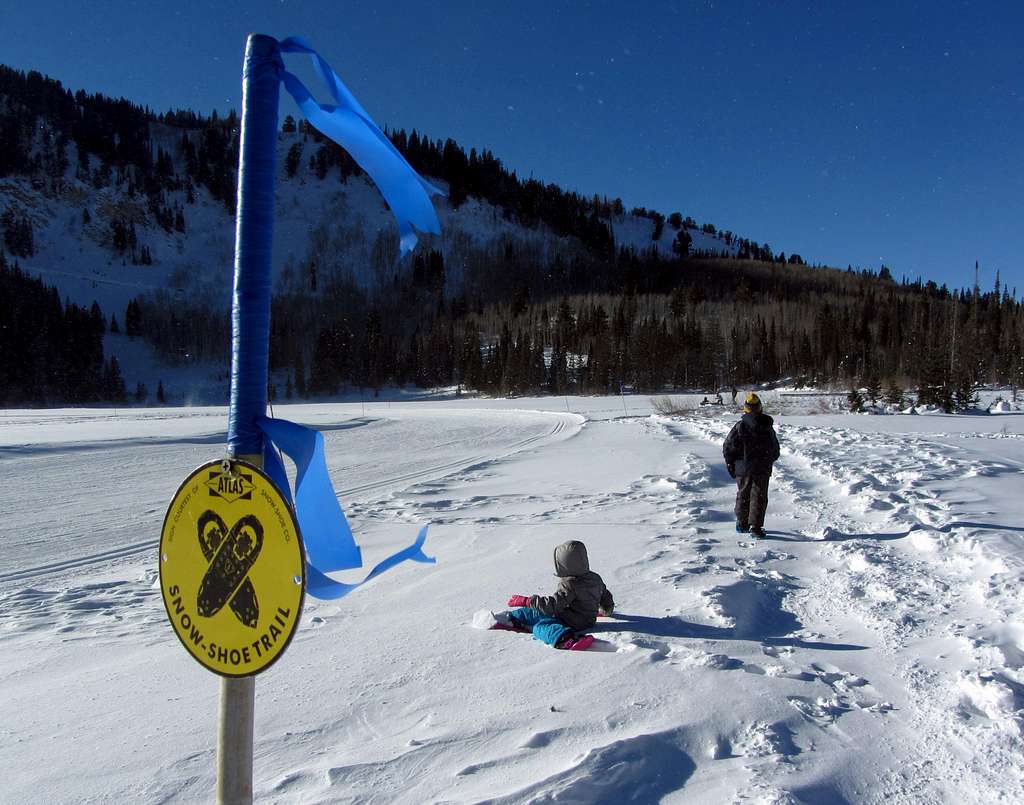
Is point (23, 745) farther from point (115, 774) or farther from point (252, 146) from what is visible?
point (252, 146)

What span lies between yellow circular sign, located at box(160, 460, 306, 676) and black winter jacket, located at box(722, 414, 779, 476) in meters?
6.64

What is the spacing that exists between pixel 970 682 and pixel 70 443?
19.8 m

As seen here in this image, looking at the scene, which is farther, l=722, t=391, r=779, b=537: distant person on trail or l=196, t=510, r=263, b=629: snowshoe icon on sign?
l=722, t=391, r=779, b=537: distant person on trail

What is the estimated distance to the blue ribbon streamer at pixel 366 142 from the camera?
4.58 ft

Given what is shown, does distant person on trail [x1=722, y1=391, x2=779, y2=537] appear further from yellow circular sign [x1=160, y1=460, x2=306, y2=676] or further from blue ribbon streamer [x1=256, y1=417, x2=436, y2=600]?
yellow circular sign [x1=160, y1=460, x2=306, y2=676]

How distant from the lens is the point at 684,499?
884 centimetres

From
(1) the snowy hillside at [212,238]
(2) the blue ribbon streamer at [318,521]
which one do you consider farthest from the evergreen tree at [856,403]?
(1) the snowy hillside at [212,238]

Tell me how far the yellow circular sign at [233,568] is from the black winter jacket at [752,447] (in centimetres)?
664

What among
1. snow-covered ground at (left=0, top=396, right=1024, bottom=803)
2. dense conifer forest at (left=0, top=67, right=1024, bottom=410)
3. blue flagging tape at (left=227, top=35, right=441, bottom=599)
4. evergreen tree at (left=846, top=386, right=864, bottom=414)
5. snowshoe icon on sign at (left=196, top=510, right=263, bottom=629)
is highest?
dense conifer forest at (left=0, top=67, right=1024, bottom=410)

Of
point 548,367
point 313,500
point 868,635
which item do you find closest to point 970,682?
point 868,635

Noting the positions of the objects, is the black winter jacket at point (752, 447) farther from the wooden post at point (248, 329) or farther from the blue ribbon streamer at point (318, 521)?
the wooden post at point (248, 329)

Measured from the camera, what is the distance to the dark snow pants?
684 centimetres

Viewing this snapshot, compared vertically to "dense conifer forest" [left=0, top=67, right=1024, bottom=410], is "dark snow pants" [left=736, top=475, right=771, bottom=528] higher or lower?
lower

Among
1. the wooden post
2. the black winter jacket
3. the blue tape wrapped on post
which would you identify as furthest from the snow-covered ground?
the blue tape wrapped on post
